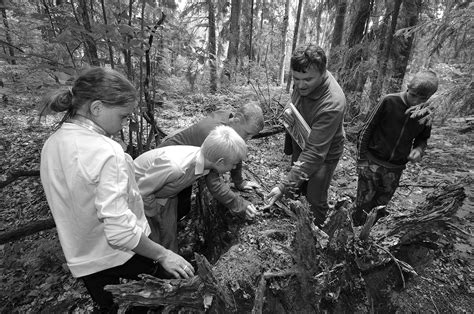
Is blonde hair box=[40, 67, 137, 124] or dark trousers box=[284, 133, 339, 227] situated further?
dark trousers box=[284, 133, 339, 227]

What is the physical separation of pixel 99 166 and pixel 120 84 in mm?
494

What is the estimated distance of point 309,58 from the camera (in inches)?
92.6

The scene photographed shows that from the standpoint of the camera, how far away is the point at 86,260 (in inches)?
69.0

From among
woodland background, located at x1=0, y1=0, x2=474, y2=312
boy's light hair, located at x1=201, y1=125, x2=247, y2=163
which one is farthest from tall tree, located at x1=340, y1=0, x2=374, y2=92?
boy's light hair, located at x1=201, y1=125, x2=247, y2=163

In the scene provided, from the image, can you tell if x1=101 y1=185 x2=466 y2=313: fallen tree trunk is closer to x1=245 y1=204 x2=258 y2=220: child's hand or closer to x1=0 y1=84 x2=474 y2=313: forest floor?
x1=0 y1=84 x2=474 y2=313: forest floor

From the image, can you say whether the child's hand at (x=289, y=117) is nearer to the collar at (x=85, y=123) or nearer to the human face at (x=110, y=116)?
the human face at (x=110, y=116)

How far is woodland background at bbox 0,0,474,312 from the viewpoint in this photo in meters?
2.74

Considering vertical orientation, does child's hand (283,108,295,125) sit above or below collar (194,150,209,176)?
above

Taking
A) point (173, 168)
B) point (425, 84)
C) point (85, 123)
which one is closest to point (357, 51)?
point (425, 84)

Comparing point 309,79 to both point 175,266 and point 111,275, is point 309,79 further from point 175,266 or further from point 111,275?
point 111,275

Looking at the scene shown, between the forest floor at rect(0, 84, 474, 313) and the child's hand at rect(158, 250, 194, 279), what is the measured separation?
0.82 metres

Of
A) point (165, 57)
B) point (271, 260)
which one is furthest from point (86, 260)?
point (165, 57)

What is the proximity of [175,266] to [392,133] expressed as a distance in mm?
2753

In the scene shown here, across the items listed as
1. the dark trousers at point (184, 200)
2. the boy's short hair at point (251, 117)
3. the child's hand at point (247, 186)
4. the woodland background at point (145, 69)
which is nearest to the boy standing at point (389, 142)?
the woodland background at point (145, 69)
